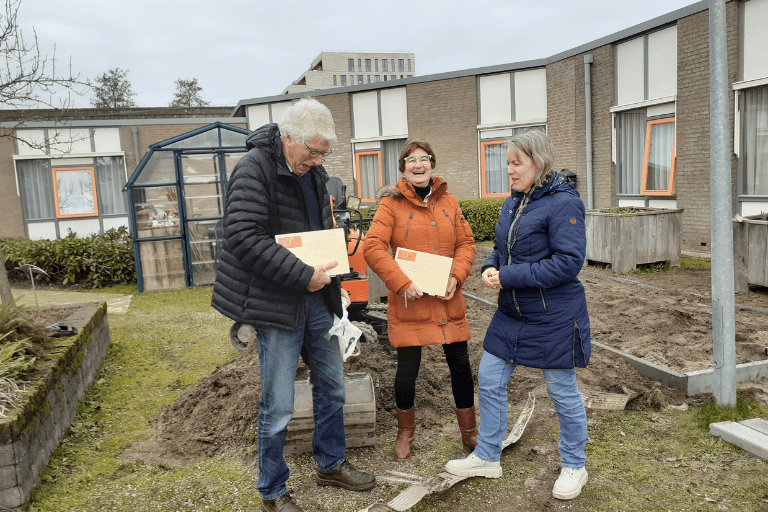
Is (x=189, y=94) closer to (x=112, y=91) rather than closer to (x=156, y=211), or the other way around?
(x=112, y=91)

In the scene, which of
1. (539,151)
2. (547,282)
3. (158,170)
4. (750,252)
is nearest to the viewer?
(547,282)

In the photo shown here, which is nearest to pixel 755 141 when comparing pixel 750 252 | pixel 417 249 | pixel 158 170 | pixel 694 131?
pixel 694 131

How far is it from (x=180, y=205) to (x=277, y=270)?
8.97 meters

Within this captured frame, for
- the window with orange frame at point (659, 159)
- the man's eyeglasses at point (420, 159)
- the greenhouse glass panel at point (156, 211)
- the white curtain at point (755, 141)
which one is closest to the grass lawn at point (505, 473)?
the man's eyeglasses at point (420, 159)

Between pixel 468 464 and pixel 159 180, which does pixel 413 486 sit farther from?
pixel 159 180

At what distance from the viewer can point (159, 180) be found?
11.0m

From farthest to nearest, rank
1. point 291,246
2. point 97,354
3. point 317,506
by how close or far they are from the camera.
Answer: point 97,354, point 317,506, point 291,246

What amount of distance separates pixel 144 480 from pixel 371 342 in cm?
246

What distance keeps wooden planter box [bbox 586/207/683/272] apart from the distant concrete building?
88.4 metres

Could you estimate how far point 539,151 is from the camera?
310cm


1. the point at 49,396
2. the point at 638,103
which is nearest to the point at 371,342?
the point at 49,396

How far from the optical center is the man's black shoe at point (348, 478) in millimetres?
3339

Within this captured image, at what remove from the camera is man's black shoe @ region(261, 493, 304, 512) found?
9.86 feet

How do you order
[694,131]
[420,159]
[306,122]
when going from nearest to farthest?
1. [306,122]
2. [420,159]
3. [694,131]
